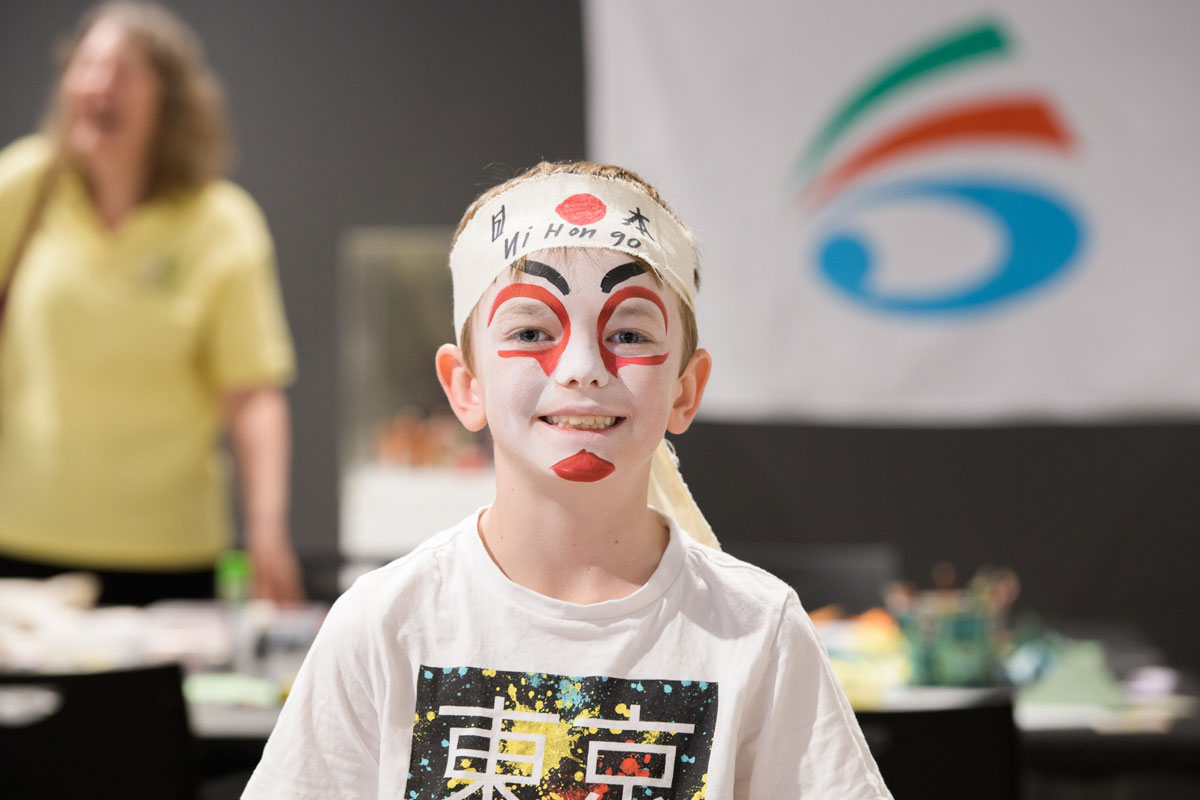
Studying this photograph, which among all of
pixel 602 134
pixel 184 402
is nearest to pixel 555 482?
pixel 184 402

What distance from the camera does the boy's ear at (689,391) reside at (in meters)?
1.05

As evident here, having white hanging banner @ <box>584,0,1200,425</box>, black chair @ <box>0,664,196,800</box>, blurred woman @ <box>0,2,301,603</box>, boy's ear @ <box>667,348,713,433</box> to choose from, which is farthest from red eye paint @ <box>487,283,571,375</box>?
white hanging banner @ <box>584,0,1200,425</box>

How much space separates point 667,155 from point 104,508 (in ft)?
6.15

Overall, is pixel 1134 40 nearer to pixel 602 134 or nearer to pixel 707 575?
pixel 602 134

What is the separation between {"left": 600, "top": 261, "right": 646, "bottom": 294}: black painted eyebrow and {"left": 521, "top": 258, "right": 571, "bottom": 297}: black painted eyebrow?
28 mm

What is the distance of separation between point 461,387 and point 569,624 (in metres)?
0.21

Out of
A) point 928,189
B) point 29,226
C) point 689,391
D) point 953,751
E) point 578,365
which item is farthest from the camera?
point 928,189

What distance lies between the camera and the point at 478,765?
96 centimetres

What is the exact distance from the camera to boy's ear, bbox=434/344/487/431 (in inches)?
41.1

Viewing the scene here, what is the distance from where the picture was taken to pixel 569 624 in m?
0.98

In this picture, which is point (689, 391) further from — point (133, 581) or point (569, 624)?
point (133, 581)

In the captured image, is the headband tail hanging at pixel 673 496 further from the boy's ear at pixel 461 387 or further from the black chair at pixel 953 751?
the black chair at pixel 953 751

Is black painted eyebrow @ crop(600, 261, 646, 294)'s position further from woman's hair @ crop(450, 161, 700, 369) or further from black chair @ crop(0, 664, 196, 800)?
black chair @ crop(0, 664, 196, 800)

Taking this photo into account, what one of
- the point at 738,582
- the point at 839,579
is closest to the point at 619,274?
the point at 738,582
